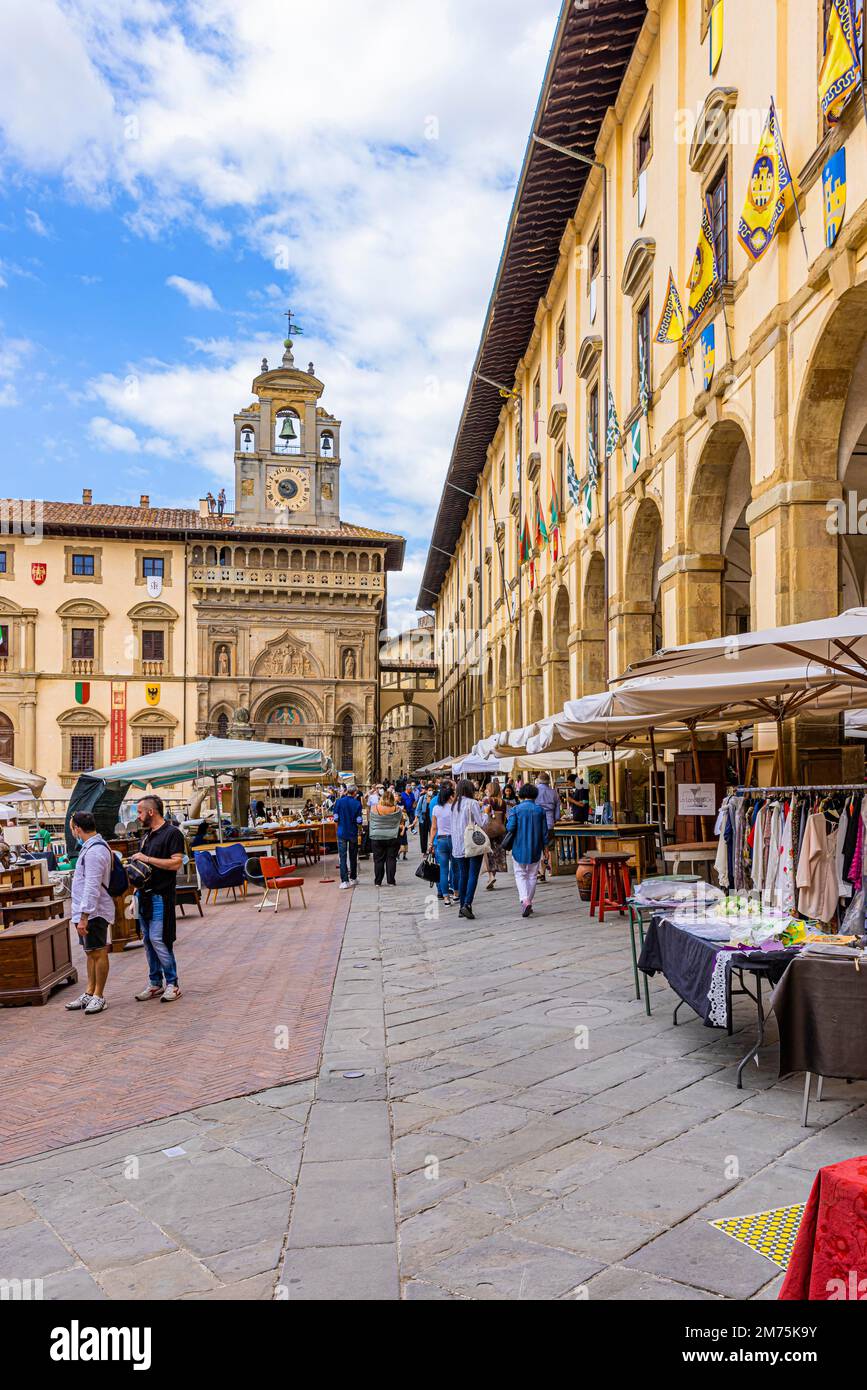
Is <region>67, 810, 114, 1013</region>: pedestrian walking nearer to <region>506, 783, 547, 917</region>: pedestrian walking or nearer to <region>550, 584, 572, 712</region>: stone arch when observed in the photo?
<region>506, 783, 547, 917</region>: pedestrian walking

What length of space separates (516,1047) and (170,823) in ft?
12.7

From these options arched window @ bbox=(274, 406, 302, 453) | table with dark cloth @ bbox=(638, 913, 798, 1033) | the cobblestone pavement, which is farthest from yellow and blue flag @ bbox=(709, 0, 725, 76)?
arched window @ bbox=(274, 406, 302, 453)

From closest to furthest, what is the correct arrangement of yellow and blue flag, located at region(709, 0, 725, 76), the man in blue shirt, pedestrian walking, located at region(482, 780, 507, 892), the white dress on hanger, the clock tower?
1. the white dress on hanger
2. yellow and blue flag, located at region(709, 0, 725, 76)
3. the man in blue shirt
4. pedestrian walking, located at region(482, 780, 507, 892)
5. the clock tower

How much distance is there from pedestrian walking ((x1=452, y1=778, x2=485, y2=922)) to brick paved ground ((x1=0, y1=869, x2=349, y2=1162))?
2.03 metres

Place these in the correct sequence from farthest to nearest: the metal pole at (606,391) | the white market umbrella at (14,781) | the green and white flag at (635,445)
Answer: the metal pole at (606,391)
the white market umbrella at (14,781)
the green and white flag at (635,445)

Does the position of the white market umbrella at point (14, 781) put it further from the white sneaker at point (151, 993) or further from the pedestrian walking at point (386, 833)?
the white sneaker at point (151, 993)

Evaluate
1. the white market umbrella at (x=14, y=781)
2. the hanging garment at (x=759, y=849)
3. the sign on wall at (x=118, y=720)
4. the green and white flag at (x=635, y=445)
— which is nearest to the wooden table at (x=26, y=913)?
the hanging garment at (x=759, y=849)

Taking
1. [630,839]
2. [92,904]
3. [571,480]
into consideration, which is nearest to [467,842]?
[630,839]

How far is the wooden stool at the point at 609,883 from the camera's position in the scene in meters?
11.3

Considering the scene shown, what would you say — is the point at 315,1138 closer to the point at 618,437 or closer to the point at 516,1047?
the point at 516,1047

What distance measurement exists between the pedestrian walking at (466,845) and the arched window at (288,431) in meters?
39.8

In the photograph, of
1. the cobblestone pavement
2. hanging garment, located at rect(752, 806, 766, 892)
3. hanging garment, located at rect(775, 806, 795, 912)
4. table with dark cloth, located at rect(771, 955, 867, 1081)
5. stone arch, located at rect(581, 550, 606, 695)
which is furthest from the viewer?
stone arch, located at rect(581, 550, 606, 695)

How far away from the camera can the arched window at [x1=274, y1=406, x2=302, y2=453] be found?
49031mm

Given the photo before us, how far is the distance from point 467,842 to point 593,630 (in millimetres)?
9690
